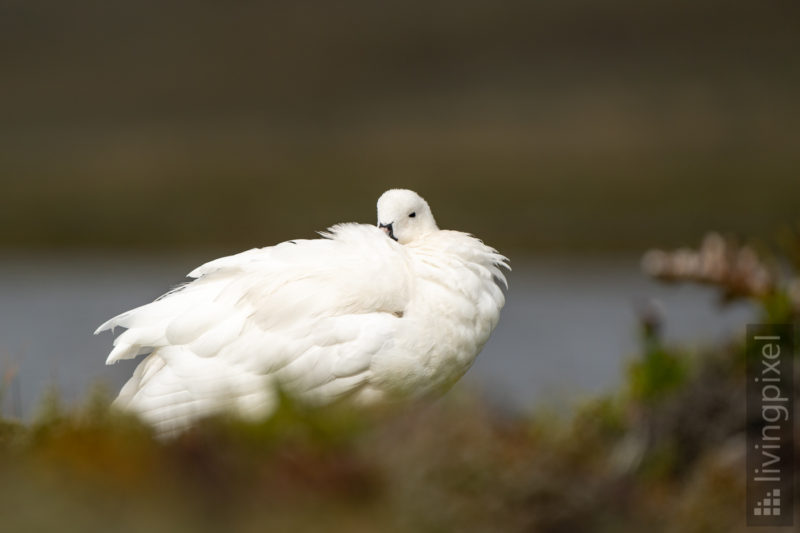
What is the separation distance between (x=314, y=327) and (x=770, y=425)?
7.53 feet

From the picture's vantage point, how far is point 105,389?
6.12m

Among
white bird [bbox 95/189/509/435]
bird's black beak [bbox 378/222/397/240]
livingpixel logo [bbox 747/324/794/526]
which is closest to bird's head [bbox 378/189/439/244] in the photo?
bird's black beak [bbox 378/222/397/240]

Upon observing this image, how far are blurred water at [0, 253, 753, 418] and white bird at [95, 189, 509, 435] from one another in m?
0.88

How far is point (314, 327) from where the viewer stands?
20.5 feet

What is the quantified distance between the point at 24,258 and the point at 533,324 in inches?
497

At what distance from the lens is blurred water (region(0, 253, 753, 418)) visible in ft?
38.7

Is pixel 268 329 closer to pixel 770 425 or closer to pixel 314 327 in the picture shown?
pixel 314 327

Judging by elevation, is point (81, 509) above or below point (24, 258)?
below

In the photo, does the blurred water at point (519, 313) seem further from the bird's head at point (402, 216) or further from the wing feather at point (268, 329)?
the bird's head at point (402, 216)

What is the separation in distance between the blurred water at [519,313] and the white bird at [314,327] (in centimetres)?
88

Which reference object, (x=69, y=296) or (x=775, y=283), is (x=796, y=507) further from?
(x=69, y=296)

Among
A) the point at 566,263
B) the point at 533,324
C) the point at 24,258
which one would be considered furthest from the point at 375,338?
the point at 24,258

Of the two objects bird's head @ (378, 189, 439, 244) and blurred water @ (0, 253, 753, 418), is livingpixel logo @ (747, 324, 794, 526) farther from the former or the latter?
bird's head @ (378, 189, 439, 244)

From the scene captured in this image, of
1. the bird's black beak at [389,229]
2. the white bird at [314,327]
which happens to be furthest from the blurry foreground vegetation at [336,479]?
the bird's black beak at [389,229]
